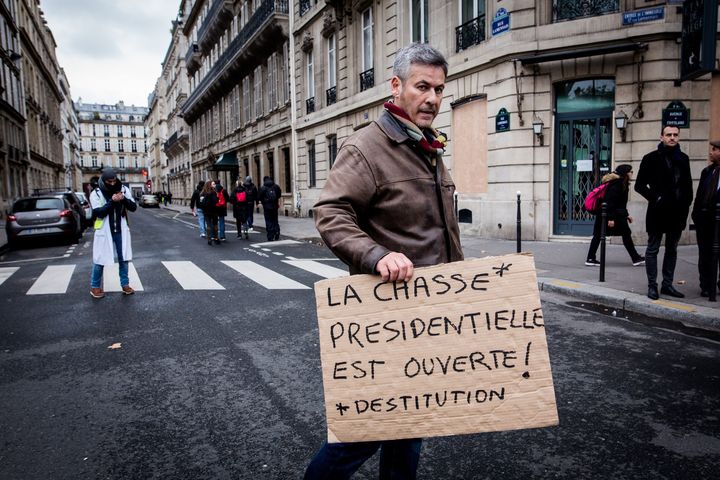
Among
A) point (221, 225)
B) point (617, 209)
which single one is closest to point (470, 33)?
point (617, 209)

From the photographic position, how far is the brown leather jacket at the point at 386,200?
1.90m

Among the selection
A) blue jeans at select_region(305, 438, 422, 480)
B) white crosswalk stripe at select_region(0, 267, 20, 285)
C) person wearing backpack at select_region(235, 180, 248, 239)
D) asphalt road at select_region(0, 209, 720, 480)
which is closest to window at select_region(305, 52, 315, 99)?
person wearing backpack at select_region(235, 180, 248, 239)

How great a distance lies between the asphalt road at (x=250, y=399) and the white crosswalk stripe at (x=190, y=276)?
1156 mm

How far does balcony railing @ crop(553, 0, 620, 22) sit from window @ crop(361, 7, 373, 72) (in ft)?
27.0

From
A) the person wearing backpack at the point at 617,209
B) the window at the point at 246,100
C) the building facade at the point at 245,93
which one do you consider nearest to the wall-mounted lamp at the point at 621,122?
the person wearing backpack at the point at 617,209

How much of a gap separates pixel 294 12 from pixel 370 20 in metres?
7.79

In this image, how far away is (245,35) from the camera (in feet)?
101

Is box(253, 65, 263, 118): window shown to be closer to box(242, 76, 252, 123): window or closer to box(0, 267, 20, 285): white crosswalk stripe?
box(242, 76, 252, 123): window

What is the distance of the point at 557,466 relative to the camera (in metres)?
2.74

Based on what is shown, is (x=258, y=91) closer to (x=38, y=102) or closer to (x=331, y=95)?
(x=331, y=95)

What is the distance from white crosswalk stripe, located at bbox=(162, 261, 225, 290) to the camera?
7902mm

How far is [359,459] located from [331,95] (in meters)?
21.8

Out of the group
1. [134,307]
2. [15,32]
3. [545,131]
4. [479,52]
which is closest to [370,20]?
[479,52]

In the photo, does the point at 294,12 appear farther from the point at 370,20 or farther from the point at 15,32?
the point at 15,32
